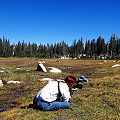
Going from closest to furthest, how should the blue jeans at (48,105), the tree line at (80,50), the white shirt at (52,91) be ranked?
the white shirt at (52,91), the blue jeans at (48,105), the tree line at (80,50)

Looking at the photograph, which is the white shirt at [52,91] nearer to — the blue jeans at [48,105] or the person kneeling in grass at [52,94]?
the person kneeling in grass at [52,94]

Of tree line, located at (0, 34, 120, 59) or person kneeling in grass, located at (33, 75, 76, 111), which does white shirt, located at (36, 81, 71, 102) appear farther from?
tree line, located at (0, 34, 120, 59)

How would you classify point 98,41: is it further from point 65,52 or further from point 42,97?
point 42,97

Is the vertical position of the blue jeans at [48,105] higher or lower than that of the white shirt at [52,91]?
lower

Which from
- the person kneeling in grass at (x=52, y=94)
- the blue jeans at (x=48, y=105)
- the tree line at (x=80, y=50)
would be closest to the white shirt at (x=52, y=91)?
the person kneeling in grass at (x=52, y=94)

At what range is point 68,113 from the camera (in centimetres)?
509

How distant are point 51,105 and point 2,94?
20.0 feet

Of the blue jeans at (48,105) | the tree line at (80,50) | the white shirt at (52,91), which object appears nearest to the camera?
the white shirt at (52,91)

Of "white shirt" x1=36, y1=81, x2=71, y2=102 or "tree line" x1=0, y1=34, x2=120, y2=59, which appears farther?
"tree line" x1=0, y1=34, x2=120, y2=59

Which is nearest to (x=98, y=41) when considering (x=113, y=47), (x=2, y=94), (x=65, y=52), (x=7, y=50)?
(x=113, y=47)

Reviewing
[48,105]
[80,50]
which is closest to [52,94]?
[48,105]

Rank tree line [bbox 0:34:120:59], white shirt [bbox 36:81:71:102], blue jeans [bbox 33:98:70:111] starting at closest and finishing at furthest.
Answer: white shirt [bbox 36:81:71:102]
blue jeans [bbox 33:98:70:111]
tree line [bbox 0:34:120:59]

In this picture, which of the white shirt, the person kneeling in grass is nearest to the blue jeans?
the person kneeling in grass

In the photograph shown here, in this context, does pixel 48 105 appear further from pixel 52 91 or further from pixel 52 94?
pixel 52 91
